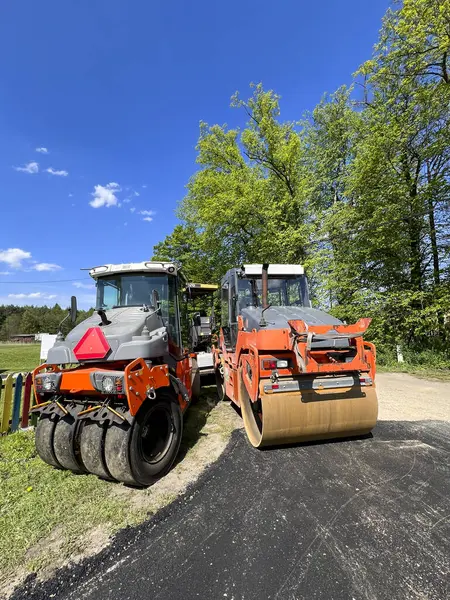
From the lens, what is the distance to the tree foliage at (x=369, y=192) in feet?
35.8

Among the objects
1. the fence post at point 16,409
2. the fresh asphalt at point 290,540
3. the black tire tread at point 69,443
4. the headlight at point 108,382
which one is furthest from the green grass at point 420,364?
the fence post at point 16,409

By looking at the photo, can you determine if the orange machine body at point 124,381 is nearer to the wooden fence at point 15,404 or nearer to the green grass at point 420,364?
the wooden fence at point 15,404

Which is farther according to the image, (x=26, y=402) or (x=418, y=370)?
(x=418, y=370)

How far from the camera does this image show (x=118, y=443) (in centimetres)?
349

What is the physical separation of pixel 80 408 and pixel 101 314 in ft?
4.08

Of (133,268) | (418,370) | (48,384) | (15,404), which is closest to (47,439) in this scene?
(48,384)

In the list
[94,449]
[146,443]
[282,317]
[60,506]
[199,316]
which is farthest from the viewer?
[199,316]

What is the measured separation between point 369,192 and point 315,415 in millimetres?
11160

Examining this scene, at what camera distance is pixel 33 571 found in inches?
95.1

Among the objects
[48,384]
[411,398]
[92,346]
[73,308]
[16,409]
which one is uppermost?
[73,308]

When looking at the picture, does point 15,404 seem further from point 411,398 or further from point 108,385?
point 411,398

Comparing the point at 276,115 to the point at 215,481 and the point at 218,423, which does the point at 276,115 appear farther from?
the point at 215,481

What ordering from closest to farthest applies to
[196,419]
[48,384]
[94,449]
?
[94,449], [48,384], [196,419]

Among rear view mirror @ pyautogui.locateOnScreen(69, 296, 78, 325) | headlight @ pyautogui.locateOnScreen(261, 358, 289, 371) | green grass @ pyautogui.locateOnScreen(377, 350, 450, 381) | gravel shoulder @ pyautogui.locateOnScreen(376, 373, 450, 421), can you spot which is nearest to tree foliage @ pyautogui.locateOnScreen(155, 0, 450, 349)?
green grass @ pyautogui.locateOnScreen(377, 350, 450, 381)
